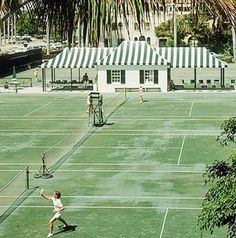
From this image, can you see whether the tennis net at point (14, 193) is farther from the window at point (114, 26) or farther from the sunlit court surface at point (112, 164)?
the window at point (114, 26)

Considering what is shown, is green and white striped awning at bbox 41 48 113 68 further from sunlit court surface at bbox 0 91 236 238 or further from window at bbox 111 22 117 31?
window at bbox 111 22 117 31

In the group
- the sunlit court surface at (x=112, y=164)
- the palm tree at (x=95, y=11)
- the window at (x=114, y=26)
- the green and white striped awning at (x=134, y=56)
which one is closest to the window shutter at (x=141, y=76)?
the green and white striped awning at (x=134, y=56)

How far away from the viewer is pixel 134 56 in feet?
174

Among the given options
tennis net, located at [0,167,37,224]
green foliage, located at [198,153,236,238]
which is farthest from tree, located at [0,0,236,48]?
tennis net, located at [0,167,37,224]

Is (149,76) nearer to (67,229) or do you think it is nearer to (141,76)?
(141,76)

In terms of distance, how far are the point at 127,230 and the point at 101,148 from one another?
12794 millimetres

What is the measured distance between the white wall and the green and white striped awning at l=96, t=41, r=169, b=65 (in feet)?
2.91

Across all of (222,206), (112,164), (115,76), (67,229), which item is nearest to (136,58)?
(115,76)

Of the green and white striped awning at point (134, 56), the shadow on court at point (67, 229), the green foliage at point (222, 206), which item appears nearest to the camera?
the green foliage at point (222, 206)

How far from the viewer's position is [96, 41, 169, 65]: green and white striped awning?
52.2m

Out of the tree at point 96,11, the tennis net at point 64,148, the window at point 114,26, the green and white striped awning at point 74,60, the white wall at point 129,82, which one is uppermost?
the tree at point 96,11

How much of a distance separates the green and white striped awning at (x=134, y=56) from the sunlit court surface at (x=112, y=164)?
17.1 ft

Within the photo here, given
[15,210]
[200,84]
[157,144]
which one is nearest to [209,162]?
[157,144]

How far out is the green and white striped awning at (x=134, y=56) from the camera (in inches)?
2055
